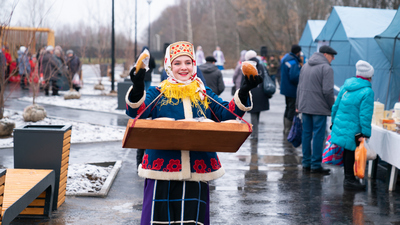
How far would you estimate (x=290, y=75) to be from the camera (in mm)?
10258

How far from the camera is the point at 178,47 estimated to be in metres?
3.49

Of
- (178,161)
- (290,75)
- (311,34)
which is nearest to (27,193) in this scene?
(178,161)

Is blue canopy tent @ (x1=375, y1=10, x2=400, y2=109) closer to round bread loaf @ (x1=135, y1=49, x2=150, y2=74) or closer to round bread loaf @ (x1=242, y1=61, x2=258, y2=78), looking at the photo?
round bread loaf @ (x1=242, y1=61, x2=258, y2=78)

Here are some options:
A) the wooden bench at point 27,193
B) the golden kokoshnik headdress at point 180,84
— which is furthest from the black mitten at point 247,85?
the wooden bench at point 27,193

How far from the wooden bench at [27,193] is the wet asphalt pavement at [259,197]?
6.3 inches

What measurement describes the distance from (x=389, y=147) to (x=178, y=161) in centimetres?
431

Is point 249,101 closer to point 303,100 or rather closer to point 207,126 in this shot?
point 207,126

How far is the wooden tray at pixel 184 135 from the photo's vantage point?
117 inches

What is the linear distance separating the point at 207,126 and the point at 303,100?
4.75 metres

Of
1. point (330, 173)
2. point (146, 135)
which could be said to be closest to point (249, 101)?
point (146, 135)

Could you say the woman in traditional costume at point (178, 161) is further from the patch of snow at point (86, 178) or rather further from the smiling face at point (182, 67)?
the patch of snow at point (86, 178)

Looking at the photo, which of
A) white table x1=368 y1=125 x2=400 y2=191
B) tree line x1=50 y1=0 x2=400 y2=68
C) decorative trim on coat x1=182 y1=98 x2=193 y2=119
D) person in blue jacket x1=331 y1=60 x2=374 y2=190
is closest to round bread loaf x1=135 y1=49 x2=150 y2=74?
decorative trim on coat x1=182 y1=98 x2=193 y2=119

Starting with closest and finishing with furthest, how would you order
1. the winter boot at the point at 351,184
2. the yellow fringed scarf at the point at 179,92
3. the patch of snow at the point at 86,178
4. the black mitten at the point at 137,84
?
the black mitten at the point at 137,84, the yellow fringed scarf at the point at 179,92, the patch of snow at the point at 86,178, the winter boot at the point at 351,184

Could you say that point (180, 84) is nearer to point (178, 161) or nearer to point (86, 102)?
point (178, 161)
